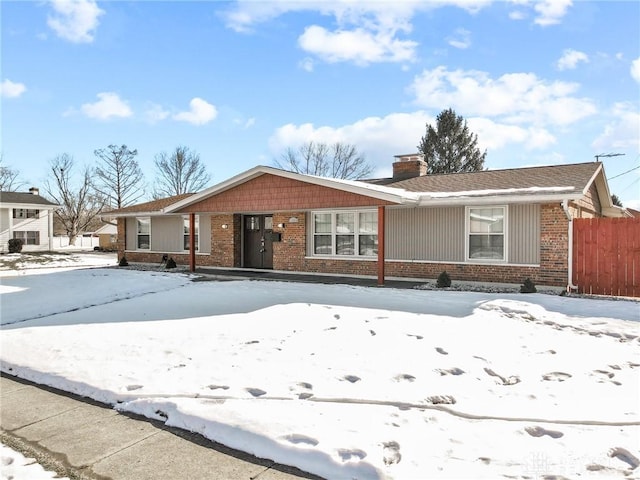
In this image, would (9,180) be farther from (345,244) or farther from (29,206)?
(345,244)

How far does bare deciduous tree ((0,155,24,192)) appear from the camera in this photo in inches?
1960

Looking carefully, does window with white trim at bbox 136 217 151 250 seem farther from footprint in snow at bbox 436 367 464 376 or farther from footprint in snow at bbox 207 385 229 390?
footprint in snow at bbox 436 367 464 376

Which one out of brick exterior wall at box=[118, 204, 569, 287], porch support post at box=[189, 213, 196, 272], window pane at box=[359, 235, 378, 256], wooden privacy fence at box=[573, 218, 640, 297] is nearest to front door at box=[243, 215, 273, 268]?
brick exterior wall at box=[118, 204, 569, 287]

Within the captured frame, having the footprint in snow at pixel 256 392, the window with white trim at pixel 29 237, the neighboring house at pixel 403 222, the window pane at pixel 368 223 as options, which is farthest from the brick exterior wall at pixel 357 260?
the window with white trim at pixel 29 237

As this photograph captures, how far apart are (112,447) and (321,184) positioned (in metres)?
10.0

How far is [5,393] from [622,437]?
605 centimetres

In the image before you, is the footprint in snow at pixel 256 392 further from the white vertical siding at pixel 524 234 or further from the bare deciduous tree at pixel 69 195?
the bare deciduous tree at pixel 69 195

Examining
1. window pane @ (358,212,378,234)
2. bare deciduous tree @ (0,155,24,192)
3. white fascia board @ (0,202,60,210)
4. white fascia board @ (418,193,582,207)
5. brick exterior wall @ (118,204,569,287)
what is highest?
bare deciduous tree @ (0,155,24,192)

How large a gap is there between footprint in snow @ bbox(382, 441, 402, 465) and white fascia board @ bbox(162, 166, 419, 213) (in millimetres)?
8576

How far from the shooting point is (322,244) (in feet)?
48.1

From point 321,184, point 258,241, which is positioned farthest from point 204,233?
point 321,184

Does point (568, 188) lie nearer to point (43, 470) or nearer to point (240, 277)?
point (240, 277)

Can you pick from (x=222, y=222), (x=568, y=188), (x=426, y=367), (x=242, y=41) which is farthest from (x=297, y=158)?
(x=426, y=367)

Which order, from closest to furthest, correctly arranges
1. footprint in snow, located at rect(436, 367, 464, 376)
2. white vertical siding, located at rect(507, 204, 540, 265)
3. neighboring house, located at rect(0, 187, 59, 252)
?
footprint in snow, located at rect(436, 367, 464, 376)
white vertical siding, located at rect(507, 204, 540, 265)
neighboring house, located at rect(0, 187, 59, 252)
